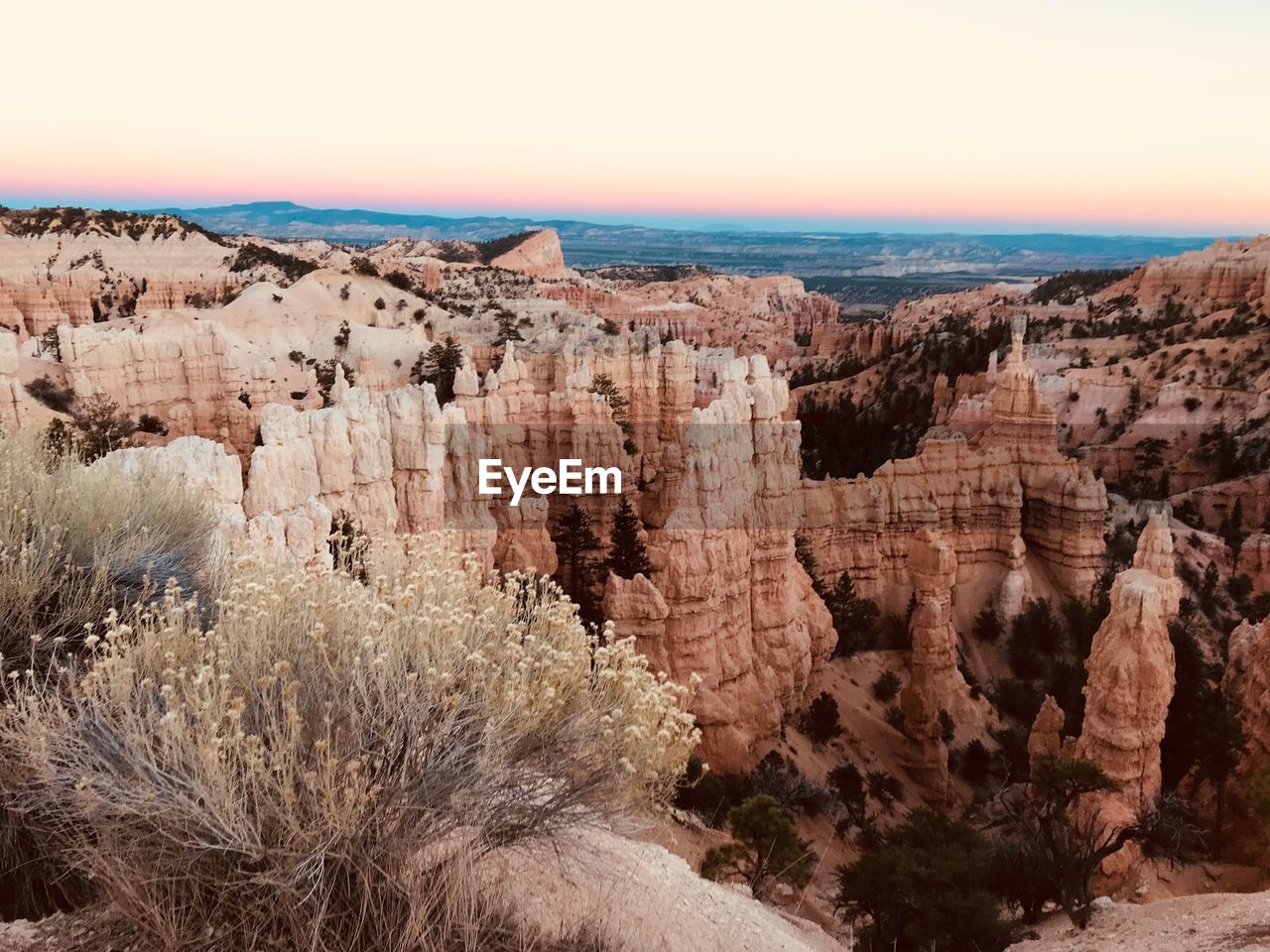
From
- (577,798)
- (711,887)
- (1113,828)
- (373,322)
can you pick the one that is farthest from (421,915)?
(373,322)

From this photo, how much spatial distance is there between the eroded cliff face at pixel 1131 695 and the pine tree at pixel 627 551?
358 inches

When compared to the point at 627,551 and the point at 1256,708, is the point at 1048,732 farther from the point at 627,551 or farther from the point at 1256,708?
the point at 627,551

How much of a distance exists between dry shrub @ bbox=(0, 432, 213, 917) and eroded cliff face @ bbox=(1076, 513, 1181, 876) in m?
15.2

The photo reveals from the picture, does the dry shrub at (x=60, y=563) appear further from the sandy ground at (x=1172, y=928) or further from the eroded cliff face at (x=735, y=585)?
the eroded cliff face at (x=735, y=585)

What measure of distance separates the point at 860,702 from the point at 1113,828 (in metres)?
8.50

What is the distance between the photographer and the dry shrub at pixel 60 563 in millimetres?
5203

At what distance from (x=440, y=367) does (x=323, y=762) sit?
95.7 feet

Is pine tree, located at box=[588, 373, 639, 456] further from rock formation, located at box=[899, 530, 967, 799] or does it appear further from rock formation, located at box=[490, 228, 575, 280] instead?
rock formation, located at box=[490, 228, 575, 280]

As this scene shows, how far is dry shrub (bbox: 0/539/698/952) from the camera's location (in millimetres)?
4234

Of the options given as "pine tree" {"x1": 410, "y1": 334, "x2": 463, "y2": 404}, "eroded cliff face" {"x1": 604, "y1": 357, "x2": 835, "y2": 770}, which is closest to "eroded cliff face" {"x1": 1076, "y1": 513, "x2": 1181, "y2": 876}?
"eroded cliff face" {"x1": 604, "y1": 357, "x2": 835, "y2": 770}

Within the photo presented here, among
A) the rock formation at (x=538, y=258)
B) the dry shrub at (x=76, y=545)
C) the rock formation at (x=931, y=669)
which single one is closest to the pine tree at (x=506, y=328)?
the rock formation at (x=931, y=669)

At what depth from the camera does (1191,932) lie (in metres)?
8.98

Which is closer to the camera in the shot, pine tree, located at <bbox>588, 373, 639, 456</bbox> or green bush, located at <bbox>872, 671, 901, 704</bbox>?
green bush, located at <bbox>872, 671, 901, 704</bbox>

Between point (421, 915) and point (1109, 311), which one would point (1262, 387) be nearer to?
point (1109, 311)
